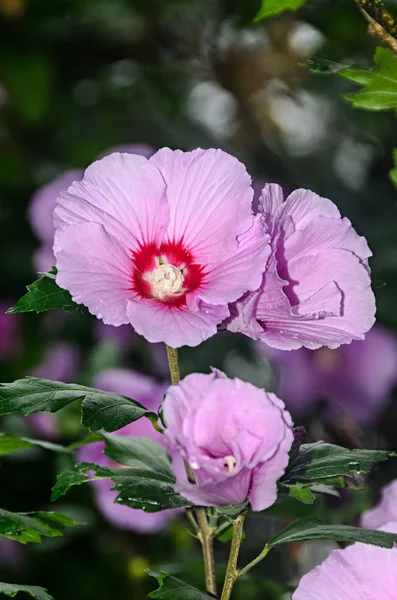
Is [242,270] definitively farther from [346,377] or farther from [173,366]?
[346,377]

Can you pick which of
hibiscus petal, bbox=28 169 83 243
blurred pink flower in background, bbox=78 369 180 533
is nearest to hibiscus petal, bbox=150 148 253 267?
blurred pink flower in background, bbox=78 369 180 533

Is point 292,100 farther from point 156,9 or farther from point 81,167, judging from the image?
point 81,167

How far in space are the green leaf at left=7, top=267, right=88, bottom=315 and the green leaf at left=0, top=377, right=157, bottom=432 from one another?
0.05 meters

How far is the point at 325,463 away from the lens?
24.1 inches

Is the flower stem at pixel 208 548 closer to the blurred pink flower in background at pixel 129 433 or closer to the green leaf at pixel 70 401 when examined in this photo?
the green leaf at pixel 70 401

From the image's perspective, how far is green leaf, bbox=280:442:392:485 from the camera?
60cm

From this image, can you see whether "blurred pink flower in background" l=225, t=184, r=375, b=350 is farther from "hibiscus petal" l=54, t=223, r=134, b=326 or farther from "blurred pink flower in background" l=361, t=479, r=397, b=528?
"blurred pink flower in background" l=361, t=479, r=397, b=528

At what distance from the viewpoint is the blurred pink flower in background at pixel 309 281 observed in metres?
0.60

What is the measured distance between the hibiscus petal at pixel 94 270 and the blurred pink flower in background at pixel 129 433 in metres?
0.42

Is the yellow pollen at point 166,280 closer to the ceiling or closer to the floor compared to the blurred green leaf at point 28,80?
closer to the ceiling

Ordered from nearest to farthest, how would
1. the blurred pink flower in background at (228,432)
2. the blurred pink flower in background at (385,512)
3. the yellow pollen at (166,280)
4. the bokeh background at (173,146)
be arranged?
the blurred pink flower in background at (228,432), the yellow pollen at (166,280), the blurred pink flower in background at (385,512), the bokeh background at (173,146)

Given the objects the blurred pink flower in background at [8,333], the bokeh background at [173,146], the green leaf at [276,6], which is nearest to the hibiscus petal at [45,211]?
the bokeh background at [173,146]

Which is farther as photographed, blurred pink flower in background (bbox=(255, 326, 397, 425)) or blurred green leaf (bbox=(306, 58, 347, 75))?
blurred pink flower in background (bbox=(255, 326, 397, 425))

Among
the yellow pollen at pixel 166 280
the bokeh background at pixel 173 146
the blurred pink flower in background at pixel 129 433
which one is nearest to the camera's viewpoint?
the yellow pollen at pixel 166 280
